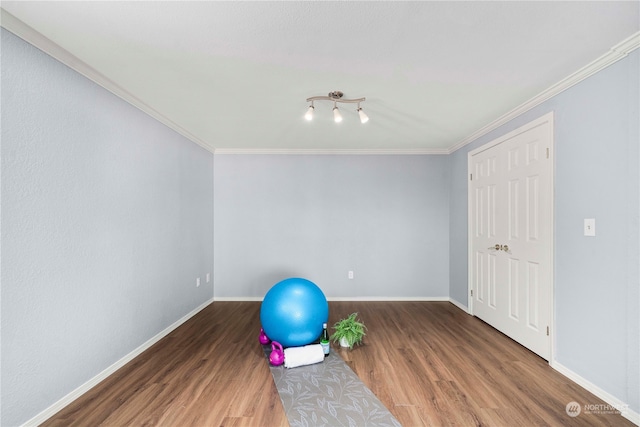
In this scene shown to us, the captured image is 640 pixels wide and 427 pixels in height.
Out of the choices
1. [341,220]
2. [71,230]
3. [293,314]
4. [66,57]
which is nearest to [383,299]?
[341,220]

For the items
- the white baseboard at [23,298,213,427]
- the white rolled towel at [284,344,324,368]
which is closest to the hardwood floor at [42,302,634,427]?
the white baseboard at [23,298,213,427]

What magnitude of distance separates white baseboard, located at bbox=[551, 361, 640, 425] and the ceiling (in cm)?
234

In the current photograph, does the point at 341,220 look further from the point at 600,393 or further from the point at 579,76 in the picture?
the point at 600,393

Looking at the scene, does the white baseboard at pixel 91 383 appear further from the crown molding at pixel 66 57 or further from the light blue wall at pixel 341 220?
the crown molding at pixel 66 57

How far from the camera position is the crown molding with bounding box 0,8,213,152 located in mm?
1655

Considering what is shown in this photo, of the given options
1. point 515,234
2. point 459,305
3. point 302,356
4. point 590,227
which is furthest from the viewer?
point 459,305

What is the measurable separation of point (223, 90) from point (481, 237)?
3426 millimetres

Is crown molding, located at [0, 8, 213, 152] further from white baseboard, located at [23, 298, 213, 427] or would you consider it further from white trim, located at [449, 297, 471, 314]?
white trim, located at [449, 297, 471, 314]

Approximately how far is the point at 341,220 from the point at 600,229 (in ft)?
10.2

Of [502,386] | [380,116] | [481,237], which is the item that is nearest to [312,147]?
[380,116]

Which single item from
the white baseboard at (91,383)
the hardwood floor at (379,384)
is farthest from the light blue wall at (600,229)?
the white baseboard at (91,383)

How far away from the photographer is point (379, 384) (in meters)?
2.26

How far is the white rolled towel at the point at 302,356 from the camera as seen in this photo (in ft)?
8.35

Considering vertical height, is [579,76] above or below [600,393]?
above
